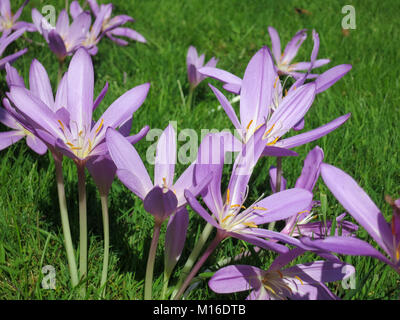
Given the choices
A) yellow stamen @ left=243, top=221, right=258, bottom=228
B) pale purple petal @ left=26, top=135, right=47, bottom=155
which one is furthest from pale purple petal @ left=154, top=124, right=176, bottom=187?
pale purple petal @ left=26, top=135, right=47, bottom=155

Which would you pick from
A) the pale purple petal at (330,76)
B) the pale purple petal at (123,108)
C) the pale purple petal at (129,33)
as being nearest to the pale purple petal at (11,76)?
the pale purple petal at (123,108)

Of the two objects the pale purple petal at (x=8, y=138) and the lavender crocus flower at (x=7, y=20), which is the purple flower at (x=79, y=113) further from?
the lavender crocus flower at (x=7, y=20)

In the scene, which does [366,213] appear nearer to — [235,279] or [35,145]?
[235,279]

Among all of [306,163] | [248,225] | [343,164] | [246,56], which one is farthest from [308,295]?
[246,56]

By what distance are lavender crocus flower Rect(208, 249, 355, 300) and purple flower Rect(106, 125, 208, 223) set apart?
0.25 meters

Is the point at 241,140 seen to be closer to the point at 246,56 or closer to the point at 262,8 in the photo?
the point at 246,56

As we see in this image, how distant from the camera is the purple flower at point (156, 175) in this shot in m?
1.13

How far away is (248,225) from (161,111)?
5.40 ft

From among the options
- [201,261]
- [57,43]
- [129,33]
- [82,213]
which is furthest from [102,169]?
[129,33]

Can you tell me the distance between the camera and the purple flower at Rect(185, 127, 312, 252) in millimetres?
1194

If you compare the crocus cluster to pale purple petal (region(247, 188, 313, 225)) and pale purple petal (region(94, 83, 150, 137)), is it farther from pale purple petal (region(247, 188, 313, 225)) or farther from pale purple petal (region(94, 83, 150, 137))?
pale purple petal (region(247, 188, 313, 225))

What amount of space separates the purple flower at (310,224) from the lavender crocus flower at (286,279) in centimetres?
21

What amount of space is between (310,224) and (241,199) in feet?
1.40

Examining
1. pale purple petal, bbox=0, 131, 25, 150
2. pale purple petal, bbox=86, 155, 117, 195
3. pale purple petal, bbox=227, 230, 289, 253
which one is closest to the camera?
pale purple petal, bbox=227, 230, 289, 253
